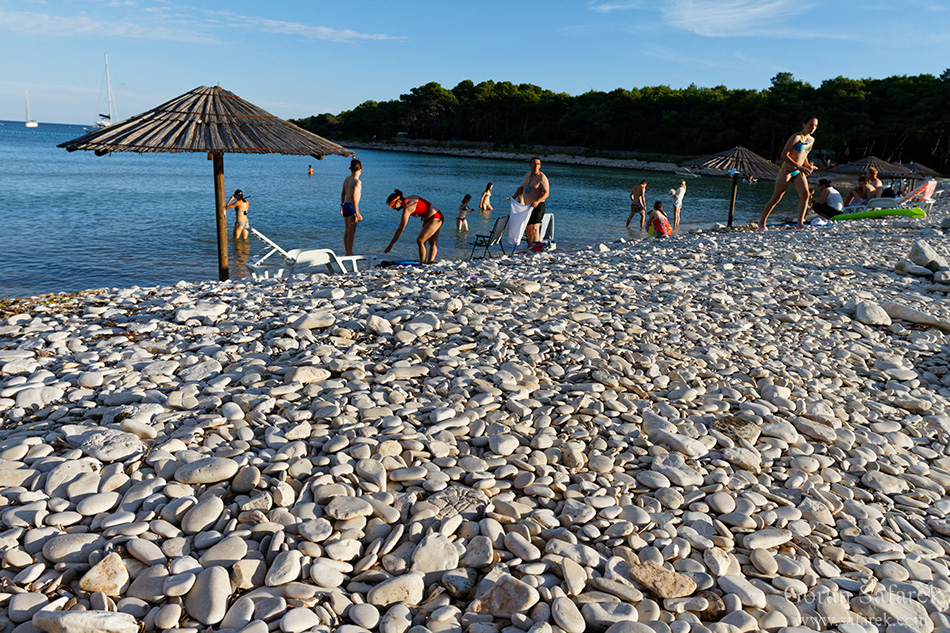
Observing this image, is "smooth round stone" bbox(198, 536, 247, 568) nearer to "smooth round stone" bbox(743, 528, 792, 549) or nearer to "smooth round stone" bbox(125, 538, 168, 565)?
"smooth round stone" bbox(125, 538, 168, 565)

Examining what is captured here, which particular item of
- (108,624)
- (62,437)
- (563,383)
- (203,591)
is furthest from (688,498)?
(62,437)

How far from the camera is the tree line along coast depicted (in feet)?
176

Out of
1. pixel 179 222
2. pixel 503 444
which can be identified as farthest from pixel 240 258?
pixel 503 444

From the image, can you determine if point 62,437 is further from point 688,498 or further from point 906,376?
point 906,376

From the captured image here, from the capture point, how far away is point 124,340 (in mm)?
4102

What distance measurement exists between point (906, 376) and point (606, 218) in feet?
62.4

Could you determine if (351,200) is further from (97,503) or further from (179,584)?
(179,584)

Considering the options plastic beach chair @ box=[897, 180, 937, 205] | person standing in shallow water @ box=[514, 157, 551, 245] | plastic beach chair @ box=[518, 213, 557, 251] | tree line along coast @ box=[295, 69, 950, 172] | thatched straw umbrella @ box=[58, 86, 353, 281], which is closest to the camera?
thatched straw umbrella @ box=[58, 86, 353, 281]

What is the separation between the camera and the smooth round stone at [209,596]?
70.6 inches

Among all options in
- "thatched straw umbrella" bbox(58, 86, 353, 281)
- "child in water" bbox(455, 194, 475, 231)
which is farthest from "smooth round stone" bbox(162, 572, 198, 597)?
"child in water" bbox(455, 194, 475, 231)

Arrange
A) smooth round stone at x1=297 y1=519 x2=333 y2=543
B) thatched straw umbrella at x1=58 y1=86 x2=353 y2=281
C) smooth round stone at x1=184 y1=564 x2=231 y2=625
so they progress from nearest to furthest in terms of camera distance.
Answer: smooth round stone at x1=184 y1=564 x2=231 y2=625 → smooth round stone at x1=297 y1=519 x2=333 y2=543 → thatched straw umbrella at x1=58 y1=86 x2=353 y2=281

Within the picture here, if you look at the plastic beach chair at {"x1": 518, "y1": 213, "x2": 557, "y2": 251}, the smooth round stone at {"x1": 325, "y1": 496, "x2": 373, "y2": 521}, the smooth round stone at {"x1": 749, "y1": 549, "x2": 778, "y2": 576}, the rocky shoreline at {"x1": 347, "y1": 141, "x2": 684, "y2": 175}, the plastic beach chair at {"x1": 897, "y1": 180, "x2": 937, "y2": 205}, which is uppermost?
the rocky shoreline at {"x1": 347, "y1": 141, "x2": 684, "y2": 175}

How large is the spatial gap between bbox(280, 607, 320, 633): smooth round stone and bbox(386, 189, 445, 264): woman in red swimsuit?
6.73m

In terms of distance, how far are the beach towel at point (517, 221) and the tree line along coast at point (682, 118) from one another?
4750 centimetres
